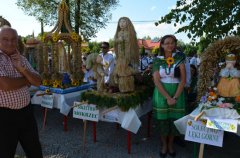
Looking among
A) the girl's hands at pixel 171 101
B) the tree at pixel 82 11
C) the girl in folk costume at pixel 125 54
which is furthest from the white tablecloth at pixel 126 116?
the tree at pixel 82 11

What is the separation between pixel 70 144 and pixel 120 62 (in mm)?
1663

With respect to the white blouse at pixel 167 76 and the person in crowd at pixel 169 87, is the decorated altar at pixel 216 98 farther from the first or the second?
the white blouse at pixel 167 76

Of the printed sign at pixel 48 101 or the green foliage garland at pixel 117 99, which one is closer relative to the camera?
the green foliage garland at pixel 117 99

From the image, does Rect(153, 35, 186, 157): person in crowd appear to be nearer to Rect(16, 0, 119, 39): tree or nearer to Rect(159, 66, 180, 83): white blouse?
Rect(159, 66, 180, 83): white blouse

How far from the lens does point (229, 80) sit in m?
3.85

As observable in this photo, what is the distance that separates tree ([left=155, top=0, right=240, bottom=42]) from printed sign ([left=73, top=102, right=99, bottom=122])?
2754 mm

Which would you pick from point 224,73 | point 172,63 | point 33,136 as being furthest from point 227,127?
point 33,136

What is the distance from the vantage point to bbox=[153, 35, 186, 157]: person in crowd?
13.2 ft

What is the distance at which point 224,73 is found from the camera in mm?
3912

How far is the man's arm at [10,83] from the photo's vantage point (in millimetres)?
2646

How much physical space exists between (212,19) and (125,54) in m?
2.37

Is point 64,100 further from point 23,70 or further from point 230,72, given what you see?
point 230,72

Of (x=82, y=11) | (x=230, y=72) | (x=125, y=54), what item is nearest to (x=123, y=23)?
(x=125, y=54)

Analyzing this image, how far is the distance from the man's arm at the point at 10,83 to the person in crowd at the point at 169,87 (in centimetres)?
193
